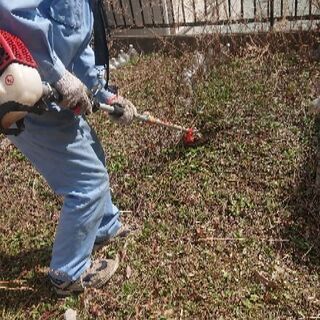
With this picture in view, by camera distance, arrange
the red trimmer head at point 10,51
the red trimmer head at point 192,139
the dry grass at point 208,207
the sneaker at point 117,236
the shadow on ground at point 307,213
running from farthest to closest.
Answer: the red trimmer head at point 192,139, the sneaker at point 117,236, the shadow on ground at point 307,213, the dry grass at point 208,207, the red trimmer head at point 10,51

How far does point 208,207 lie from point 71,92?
1.48 m

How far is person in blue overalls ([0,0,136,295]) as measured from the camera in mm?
2312

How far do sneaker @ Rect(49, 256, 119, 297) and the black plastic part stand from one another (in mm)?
934

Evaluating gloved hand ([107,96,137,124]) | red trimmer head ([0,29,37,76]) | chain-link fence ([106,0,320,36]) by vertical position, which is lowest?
chain-link fence ([106,0,320,36])

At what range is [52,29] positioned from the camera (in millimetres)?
2391

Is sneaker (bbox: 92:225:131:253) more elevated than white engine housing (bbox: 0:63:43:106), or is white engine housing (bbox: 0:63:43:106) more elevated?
white engine housing (bbox: 0:63:43:106)

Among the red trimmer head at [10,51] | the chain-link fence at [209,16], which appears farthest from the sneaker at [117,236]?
the chain-link fence at [209,16]

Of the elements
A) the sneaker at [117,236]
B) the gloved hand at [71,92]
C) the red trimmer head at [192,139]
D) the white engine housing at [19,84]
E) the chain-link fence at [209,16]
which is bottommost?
the sneaker at [117,236]

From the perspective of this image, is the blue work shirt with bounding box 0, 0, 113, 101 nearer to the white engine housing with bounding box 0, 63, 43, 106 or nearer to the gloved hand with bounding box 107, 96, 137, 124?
the white engine housing with bounding box 0, 63, 43, 106

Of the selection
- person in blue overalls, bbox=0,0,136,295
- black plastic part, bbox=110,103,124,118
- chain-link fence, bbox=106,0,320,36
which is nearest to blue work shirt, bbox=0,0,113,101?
person in blue overalls, bbox=0,0,136,295

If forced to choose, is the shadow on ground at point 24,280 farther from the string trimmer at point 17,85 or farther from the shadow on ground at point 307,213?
the shadow on ground at point 307,213

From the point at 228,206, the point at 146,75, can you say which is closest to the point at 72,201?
the point at 228,206

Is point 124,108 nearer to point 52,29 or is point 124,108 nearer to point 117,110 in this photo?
point 117,110

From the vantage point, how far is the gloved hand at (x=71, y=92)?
2.41 metres
